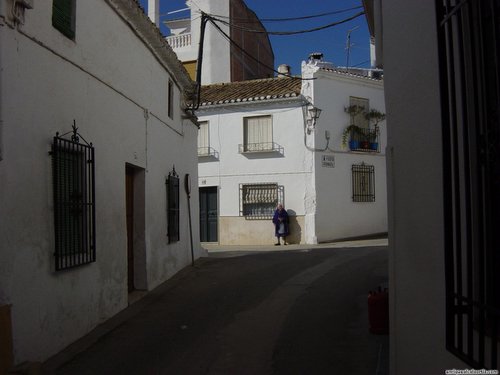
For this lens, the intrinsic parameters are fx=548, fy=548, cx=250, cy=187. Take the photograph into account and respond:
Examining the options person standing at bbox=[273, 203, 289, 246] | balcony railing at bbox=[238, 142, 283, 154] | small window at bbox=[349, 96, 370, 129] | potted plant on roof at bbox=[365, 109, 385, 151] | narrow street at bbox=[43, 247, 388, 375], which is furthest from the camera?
potted plant on roof at bbox=[365, 109, 385, 151]

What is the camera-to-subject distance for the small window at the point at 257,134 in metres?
19.2

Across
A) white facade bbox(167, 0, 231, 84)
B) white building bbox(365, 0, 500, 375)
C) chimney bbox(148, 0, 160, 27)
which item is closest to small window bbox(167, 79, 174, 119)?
white building bbox(365, 0, 500, 375)

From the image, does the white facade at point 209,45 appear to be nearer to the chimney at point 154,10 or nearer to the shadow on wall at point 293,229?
the chimney at point 154,10

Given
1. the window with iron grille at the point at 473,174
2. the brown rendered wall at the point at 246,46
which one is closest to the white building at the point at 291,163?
the brown rendered wall at the point at 246,46

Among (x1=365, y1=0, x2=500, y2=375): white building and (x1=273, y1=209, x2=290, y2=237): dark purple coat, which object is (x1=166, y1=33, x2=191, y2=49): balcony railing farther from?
Answer: (x1=365, y1=0, x2=500, y2=375): white building

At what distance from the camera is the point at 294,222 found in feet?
61.4

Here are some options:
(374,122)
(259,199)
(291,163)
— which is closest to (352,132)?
(374,122)

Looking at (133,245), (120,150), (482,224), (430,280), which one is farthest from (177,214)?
(482,224)

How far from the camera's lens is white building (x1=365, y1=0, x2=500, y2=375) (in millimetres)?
2561

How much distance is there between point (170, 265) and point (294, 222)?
8831 mm

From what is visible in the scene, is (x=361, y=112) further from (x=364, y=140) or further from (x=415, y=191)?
(x=415, y=191)

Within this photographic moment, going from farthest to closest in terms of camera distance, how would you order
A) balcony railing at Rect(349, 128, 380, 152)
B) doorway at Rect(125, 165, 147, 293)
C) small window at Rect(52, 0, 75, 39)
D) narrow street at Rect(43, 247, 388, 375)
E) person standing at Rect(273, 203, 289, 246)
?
balcony railing at Rect(349, 128, 380, 152)
person standing at Rect(273, 203, 289, 246)
doorway at Rect(125, 165, 147, 293)
small window at Rect(52, 0, 75, 39)
narrow street at Rect(43, 247, 388, 375)

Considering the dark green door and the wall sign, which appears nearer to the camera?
the wall sign

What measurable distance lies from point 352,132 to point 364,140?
0.63 metres
